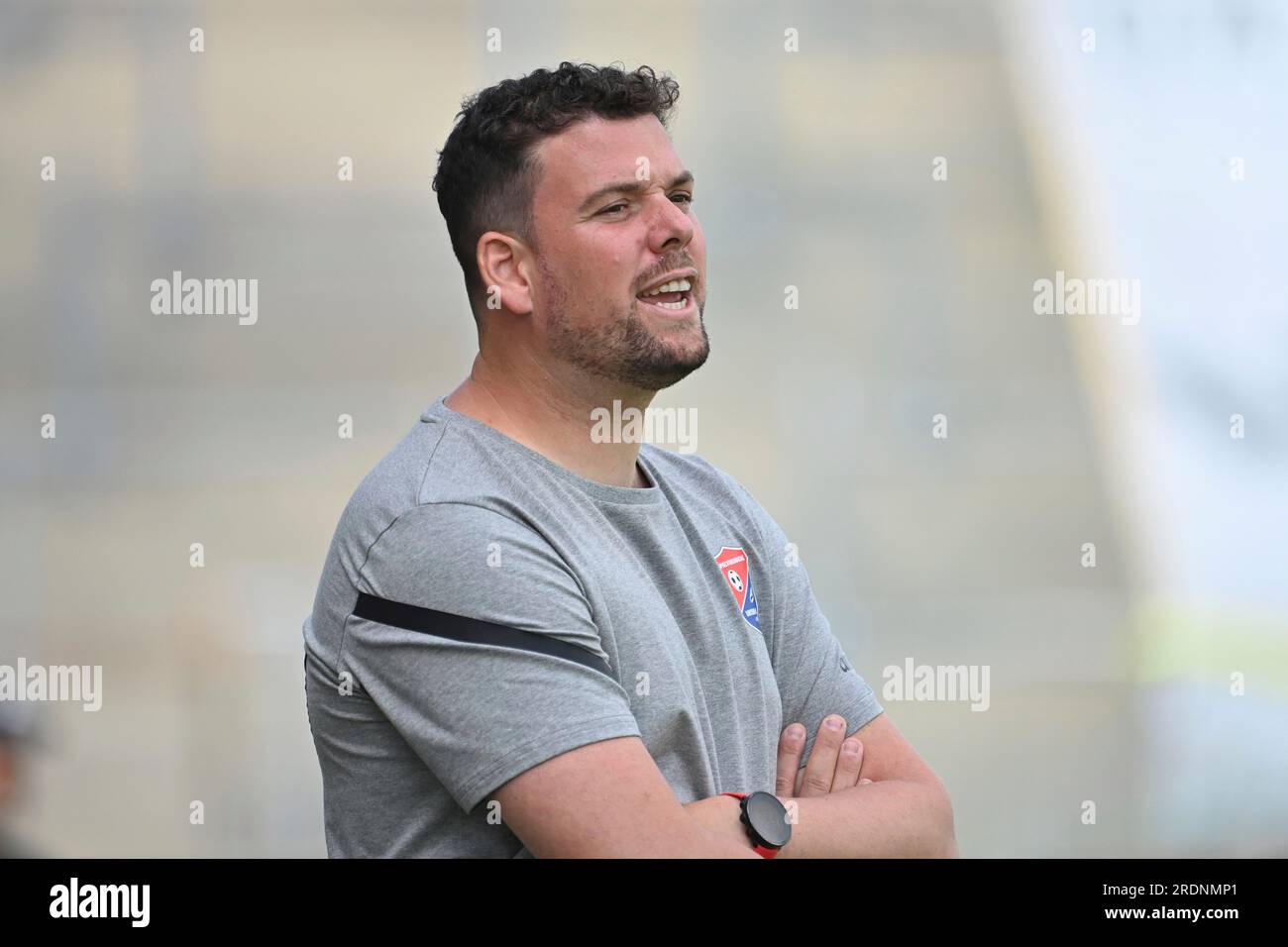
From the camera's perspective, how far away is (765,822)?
1777 mm

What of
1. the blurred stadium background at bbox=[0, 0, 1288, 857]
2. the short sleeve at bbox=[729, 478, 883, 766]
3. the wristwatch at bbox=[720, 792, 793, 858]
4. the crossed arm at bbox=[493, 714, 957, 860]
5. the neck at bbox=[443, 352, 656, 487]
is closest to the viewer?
the crossed arm at bbox=[493, 714, 957, 860]

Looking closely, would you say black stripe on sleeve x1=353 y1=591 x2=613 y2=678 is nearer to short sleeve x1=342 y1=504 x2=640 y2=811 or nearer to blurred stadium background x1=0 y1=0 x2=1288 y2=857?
short sleeve x1=342 y1=504 x2=640 y2=811

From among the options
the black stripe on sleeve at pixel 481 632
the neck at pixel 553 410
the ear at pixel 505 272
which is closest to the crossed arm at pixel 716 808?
the black stripe on sleeve at pixel 481 632

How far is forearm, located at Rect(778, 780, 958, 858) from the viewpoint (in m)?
1.84

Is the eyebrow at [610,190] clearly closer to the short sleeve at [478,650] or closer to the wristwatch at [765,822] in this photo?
the short sleeve at [478,650]

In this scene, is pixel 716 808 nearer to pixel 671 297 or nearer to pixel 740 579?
pixel 740 579

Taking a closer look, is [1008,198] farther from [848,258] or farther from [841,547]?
[841,547]

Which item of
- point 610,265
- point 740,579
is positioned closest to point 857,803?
point 740,579

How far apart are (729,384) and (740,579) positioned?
207cm

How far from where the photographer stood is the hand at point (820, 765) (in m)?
2.04

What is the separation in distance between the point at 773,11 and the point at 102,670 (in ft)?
9.20

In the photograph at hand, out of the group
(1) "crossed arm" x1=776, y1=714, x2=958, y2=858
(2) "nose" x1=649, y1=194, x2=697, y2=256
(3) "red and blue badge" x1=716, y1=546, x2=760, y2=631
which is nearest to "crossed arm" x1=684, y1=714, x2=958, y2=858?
(1) "crossed arm" x1=776, y1=714, x2=958, y2=858

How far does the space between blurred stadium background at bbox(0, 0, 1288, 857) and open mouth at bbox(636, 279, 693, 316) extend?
1.99 metres
